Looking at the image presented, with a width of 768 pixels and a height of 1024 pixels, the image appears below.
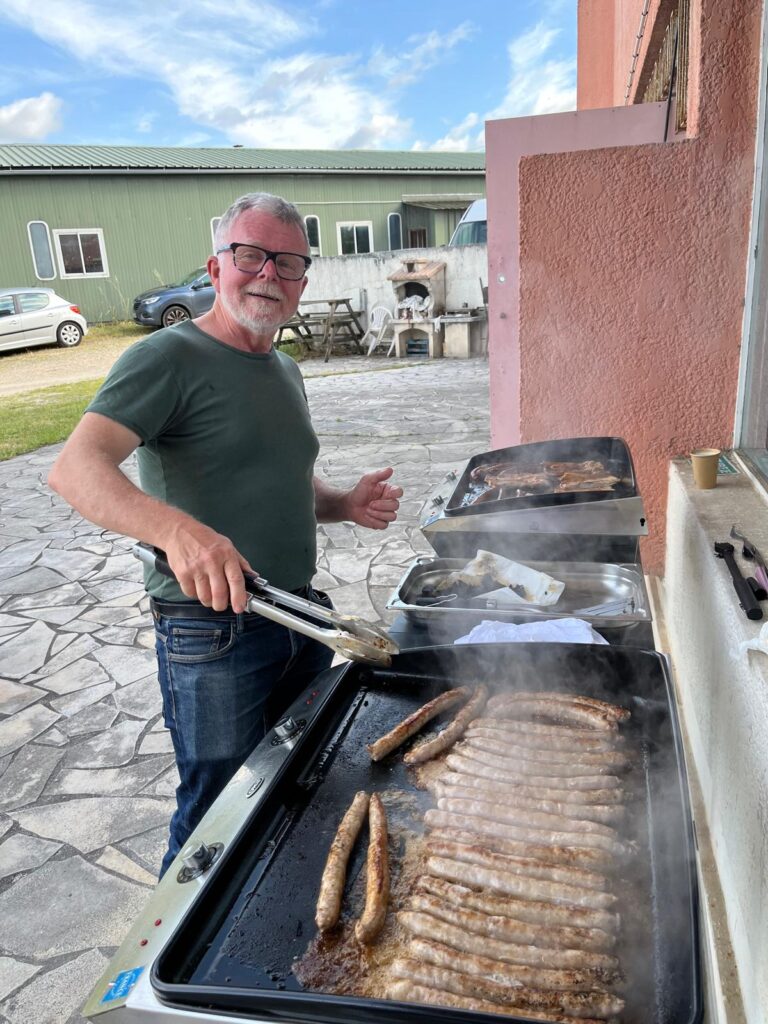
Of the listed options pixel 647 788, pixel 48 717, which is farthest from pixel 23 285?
pixel 647 788

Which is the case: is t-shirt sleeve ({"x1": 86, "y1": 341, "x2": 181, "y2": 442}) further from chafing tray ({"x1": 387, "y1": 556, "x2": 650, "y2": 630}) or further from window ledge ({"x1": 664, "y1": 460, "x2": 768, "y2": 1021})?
window ledge ({"x1": 664, "y1": 460, "x2": 768, "y2": 1021})

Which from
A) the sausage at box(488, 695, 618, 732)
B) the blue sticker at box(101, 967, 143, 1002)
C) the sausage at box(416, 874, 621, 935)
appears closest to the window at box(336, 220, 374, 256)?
the sausage at box(488, 695, 618, 732)

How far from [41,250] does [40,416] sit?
49.9ft

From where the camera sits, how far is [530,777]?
1.72 meters

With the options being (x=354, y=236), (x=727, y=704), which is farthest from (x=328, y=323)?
(x=727, y=704)

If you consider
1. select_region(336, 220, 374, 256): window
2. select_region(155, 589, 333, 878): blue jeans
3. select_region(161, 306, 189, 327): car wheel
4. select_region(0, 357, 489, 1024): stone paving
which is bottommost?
select_region(0, 357, 489, 1024): stone paving

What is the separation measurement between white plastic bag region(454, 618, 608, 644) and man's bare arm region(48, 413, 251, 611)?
0.94 m

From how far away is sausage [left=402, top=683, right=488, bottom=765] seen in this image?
185 cm

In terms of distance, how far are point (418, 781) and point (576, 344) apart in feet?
10.0

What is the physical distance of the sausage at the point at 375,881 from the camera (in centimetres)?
134

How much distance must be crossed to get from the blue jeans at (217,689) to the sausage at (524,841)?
86cm

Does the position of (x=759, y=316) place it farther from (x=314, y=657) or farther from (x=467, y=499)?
(x=314, y=657)

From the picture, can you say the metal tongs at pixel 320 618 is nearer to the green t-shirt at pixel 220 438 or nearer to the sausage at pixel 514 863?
the sausage at pixel 514 863

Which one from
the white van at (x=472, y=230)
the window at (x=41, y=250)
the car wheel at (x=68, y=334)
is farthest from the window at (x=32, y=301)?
the white van at (x=472, y=230)
